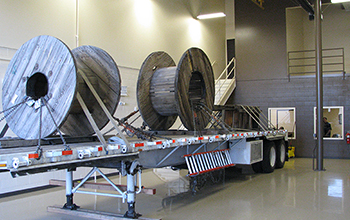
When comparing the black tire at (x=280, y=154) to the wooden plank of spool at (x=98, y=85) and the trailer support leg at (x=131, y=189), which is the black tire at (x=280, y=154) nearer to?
the wooden plank of spool at (x=98, y=85)

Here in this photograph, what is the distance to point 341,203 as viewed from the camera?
23.9 ft

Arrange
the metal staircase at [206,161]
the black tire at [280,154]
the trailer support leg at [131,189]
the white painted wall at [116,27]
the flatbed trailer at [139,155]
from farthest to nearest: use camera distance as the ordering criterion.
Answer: the black tire at [280,154] < the white painted wall at [116,27] < the metal staircase at [206,161] < the trailer support leg at [131,189] < the flatbed trailer at [139,155]

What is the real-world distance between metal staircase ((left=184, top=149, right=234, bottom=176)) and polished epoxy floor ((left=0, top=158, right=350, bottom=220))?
2.08ft

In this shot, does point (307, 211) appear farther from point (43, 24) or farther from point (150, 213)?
point (43, 24)

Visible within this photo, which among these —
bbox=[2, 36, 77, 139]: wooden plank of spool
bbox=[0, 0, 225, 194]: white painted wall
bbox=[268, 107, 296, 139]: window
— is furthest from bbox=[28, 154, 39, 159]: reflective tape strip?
bbox=[268, 107, 296, 139]: window

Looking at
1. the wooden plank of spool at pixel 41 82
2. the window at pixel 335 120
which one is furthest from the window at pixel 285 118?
the wooden plank of spool at pixel 41 82

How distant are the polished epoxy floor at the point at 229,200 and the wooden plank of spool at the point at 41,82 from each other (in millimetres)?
1876

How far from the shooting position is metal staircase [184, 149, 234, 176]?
7.43 metres

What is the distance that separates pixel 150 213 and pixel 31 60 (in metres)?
3.40

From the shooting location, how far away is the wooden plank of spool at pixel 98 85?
6.86 metres

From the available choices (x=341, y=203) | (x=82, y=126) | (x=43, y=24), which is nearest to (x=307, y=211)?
(x=341, y=203)

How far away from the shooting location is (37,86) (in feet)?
19.5

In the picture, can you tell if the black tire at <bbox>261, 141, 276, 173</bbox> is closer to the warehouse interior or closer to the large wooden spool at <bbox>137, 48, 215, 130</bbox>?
the warehouse interior

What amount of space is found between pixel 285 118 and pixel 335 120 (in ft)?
7.13
